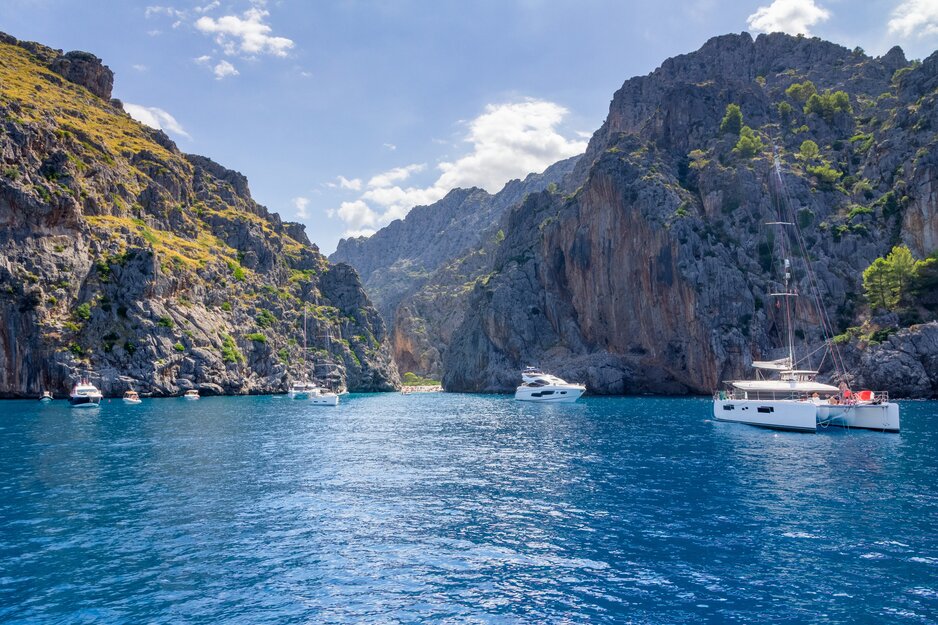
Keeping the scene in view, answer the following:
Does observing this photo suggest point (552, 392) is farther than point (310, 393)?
No

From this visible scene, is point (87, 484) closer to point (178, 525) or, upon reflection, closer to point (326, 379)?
point (178, 525)

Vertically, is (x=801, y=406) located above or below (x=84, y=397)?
above

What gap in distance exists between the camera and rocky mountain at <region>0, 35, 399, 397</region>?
11000 cm

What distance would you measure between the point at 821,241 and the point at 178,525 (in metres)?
136

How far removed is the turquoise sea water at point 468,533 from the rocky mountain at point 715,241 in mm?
75186

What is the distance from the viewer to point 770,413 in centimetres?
6481

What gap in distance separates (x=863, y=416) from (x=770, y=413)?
8643mm

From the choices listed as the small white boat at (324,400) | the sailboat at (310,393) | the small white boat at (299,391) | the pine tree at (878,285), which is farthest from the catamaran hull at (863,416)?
the small white boat at (299,391)

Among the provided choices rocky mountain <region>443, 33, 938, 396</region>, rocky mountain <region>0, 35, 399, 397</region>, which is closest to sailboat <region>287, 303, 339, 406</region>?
rocky mountain <region>0, 35, 399, 397</region>

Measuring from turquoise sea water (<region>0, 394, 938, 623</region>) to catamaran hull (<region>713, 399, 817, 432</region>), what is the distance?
11979 mm

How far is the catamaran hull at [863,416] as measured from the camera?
5778 centimetres

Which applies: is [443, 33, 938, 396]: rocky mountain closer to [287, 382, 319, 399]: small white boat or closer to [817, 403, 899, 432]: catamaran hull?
[817, 403, 899, 432]: catamaran hull

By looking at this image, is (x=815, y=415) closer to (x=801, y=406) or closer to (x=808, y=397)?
(x=801, y=406)

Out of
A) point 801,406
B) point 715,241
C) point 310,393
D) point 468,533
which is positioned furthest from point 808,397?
point 310,393
